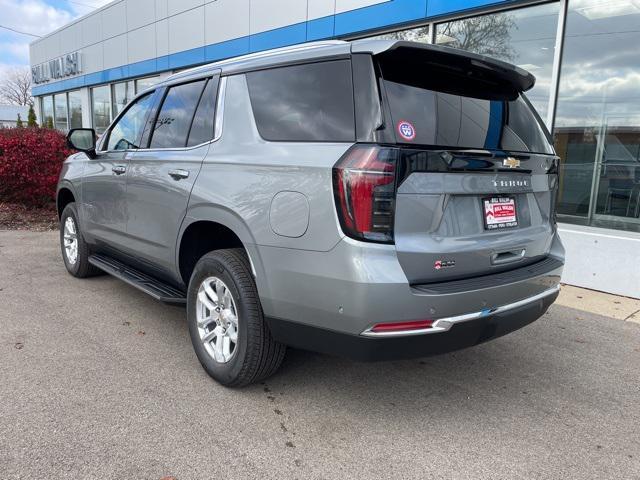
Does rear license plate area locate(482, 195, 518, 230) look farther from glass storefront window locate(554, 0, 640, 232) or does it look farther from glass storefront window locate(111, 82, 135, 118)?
glass storefront window locate(111, 82, 135, 118)

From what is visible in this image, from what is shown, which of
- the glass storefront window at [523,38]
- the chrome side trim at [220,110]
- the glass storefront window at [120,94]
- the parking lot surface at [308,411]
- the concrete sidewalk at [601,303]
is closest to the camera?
the parking lot surface at [308,411]

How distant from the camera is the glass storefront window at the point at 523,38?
6277 mm

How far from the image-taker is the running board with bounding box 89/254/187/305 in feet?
11.5

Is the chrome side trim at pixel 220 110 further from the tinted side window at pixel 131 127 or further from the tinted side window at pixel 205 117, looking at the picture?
the tinted side window at pixel 131 127

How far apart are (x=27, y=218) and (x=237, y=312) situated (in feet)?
26.1

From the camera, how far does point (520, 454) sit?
2527mm

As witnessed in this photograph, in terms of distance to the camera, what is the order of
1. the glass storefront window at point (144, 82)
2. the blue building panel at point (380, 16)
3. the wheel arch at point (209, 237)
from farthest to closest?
the glass storefront window at point (144, 82), the blue building panel at point (380, 16), the wheel arch at point (209, 237)

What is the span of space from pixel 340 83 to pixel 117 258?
3.01m

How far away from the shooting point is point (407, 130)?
2.37 metres

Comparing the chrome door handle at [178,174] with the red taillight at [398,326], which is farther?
the chrome door handle at [178,174]

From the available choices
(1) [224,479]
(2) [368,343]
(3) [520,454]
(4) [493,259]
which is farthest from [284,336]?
(3) [520,454]

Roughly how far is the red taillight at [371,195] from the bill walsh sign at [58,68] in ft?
68.5

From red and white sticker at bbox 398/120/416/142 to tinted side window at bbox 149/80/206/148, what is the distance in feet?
5.62

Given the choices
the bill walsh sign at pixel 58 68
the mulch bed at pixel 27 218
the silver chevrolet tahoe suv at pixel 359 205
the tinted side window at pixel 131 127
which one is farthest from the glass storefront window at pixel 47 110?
the silver chevrolet tahoe suv at pixel 359 205
